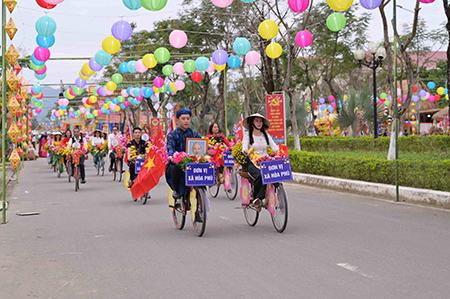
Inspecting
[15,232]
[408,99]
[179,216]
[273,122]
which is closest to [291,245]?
[179,216]

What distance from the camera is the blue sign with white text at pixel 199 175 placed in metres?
9.68

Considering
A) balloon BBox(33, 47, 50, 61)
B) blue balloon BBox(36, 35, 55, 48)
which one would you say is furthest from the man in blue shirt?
balloon BBox(33, 47, 50, 61)

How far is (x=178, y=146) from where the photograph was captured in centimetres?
1045

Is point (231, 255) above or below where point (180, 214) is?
below

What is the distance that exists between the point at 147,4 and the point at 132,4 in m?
0.45


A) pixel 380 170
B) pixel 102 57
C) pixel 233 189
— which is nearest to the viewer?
pixel 233 189

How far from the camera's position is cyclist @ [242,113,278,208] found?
10.3m

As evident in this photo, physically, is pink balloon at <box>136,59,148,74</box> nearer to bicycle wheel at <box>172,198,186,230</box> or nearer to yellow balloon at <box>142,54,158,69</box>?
yellow balloon at <box>142,54,158,69</box>

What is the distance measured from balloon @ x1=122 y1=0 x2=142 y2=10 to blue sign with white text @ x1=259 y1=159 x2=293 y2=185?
618cm

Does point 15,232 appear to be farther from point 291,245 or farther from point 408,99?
point 408,99

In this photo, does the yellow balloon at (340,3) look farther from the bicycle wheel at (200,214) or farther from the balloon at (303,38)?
the bicycle wheel at (200,214)

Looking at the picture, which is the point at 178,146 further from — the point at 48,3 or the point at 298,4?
the point at 298,4

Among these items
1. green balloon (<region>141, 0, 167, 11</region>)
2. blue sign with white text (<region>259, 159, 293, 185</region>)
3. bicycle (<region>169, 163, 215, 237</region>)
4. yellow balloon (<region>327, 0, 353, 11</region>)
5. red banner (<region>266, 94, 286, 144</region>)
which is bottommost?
bicycle (<region>169, 163, 215, 237</region>)

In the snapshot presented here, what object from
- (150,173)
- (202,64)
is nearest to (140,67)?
(202,64)
